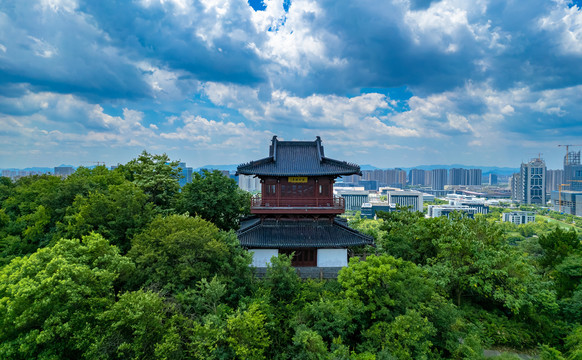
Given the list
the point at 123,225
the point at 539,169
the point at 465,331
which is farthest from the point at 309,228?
the point at 539,169

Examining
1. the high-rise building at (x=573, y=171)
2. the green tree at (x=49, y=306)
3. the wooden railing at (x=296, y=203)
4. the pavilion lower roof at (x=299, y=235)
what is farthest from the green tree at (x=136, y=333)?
the high-rise building at (x=573, y=171)

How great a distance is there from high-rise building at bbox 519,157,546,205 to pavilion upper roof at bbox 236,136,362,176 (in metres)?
179

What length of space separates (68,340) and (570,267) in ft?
104

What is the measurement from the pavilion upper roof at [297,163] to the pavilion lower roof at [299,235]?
3.50 m

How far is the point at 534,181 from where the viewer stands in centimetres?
15475

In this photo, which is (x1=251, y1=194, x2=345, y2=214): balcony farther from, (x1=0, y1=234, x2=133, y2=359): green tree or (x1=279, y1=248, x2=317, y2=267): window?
(x1=0, y1=234, x2=133, y2=359): green tree

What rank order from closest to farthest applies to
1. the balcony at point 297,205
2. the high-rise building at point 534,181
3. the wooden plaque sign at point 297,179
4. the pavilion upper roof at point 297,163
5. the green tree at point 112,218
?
the green tree at point 112,218 → the balcony at point 297,205 → the pavilion upper roof at point 297,163 → the wooden plaque sign at point 297,179 → the high-rise building at point 534,181

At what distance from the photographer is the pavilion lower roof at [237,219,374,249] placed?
18.7 metres

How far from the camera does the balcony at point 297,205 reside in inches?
765

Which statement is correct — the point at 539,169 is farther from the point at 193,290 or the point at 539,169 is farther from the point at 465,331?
the point at 193,290

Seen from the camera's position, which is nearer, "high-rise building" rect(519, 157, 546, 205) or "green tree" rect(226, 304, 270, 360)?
"green tree" rect(226, 304, 270, 360)

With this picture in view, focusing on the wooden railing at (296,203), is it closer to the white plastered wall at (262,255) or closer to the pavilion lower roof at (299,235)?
the pavilion lower roof at (299,235)

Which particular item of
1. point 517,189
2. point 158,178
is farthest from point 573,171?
point 158,178

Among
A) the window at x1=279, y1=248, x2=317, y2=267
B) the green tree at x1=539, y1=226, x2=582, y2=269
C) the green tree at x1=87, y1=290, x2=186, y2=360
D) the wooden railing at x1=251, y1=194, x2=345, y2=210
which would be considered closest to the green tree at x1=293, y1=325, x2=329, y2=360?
the green tree at x1=87, y1=290, x2=186, y2=360
